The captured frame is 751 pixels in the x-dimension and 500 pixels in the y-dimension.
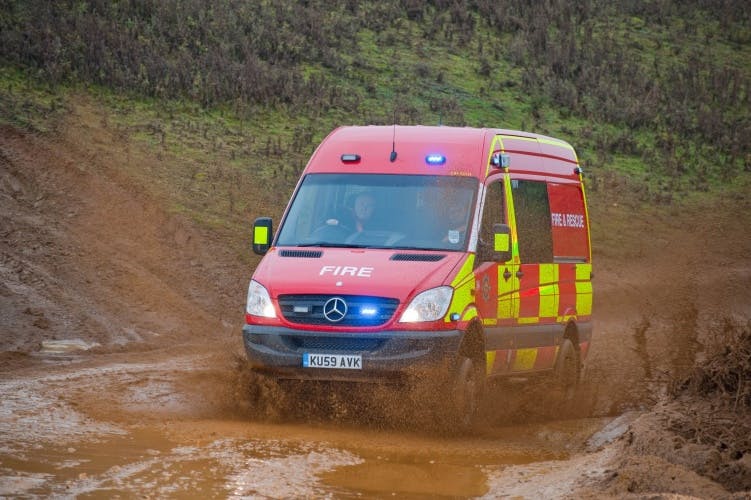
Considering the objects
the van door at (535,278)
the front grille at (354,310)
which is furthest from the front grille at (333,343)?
the van door at (535,278)

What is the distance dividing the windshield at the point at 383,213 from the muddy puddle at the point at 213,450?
1.66 m

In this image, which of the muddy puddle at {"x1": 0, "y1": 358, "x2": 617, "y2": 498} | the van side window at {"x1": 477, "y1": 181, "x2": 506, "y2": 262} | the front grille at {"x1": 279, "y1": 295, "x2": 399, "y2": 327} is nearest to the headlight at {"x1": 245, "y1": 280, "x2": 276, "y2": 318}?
the front grille at {"x1": 279, "y1": 295, "x2": 399, "y2": 327}

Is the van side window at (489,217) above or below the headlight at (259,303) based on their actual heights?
above

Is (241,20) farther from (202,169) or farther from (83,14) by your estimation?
(202,169)

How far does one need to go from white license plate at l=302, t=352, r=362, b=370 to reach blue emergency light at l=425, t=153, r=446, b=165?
90.4 inches

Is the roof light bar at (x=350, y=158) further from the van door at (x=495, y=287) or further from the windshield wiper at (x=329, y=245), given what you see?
the van door at (x=495, y=287)

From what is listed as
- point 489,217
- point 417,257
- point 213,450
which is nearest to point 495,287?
point 489,217

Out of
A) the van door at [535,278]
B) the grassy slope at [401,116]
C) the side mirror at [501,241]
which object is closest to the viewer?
the side mirror at [501,241]

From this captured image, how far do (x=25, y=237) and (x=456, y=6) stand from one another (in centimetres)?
2080

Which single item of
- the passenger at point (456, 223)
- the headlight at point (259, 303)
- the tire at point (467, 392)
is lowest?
the tire at point (467, 392)

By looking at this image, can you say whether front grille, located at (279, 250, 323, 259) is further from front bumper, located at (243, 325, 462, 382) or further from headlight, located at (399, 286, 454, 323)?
headlight, located at (399, 286, 454, 323)

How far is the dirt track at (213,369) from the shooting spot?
7809 millimetres

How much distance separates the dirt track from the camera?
781 centimetres

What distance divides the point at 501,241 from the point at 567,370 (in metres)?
2.98
